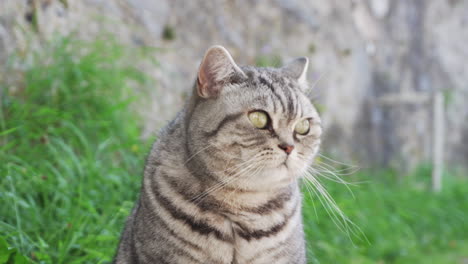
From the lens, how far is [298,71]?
1820 mm

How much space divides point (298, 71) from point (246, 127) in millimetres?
457

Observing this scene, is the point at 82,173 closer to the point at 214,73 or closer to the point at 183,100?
the point at 214,73

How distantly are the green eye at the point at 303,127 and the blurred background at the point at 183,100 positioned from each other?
171 millimetres

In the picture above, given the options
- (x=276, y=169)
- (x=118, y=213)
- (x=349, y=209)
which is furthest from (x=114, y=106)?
(x=349, y=209)

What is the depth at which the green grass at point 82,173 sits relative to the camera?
2.02 metres

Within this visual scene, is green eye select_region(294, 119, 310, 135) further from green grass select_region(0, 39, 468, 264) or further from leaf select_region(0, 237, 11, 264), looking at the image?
leaf select_region(0, 237, 11, 264)

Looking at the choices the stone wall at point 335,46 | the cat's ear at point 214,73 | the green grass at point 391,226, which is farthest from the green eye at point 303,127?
the stone wall at point 335,46

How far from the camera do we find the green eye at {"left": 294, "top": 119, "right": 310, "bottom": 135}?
160cm

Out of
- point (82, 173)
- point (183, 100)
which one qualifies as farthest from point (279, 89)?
point (183, 100)

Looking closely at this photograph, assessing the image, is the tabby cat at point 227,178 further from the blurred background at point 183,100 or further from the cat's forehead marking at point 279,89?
the blurred background at point 183,100

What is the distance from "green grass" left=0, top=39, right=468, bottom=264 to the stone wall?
32 centimetres

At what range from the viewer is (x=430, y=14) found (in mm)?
7457

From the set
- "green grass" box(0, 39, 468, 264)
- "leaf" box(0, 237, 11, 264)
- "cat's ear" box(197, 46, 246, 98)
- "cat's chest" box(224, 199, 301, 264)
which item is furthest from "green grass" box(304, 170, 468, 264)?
"leaf" box(0, 237, 11, 264)

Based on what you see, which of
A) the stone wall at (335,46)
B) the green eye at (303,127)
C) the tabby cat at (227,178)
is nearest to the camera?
the tabby cat at (227,178)
